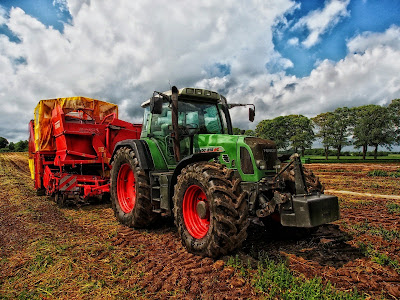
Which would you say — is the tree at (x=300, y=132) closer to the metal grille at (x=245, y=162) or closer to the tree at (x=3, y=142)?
the metal grille at (x=245, y=162)

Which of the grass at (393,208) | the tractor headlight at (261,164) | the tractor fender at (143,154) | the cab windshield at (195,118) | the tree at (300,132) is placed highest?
the tree at (300,132)

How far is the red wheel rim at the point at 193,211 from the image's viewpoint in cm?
448

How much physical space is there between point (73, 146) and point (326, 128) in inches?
2011

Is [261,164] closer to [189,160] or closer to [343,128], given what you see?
[189,160]

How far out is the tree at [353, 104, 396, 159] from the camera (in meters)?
41.8

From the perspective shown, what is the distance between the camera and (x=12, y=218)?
21.3ft

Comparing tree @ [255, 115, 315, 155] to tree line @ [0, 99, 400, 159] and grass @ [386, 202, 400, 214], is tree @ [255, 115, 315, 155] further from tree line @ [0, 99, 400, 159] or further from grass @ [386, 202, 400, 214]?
grass @ [386, 202, 400, 214]

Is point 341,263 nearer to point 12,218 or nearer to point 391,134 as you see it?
point 12,218

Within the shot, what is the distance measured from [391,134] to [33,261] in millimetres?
49349

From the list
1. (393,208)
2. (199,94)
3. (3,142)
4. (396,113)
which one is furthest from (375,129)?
(3,142)

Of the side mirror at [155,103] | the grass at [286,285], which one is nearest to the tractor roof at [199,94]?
the side mirror at [155,103]

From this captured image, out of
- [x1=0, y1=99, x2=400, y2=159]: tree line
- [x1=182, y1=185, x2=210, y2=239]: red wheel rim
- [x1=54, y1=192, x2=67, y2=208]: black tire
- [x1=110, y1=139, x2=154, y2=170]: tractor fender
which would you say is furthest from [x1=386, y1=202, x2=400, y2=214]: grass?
[x1=0, y1=99, x2=400, y2=159]: tree line

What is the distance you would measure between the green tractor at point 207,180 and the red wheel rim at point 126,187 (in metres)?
0.02

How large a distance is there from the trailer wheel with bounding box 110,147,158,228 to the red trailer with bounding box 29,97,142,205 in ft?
3.96
